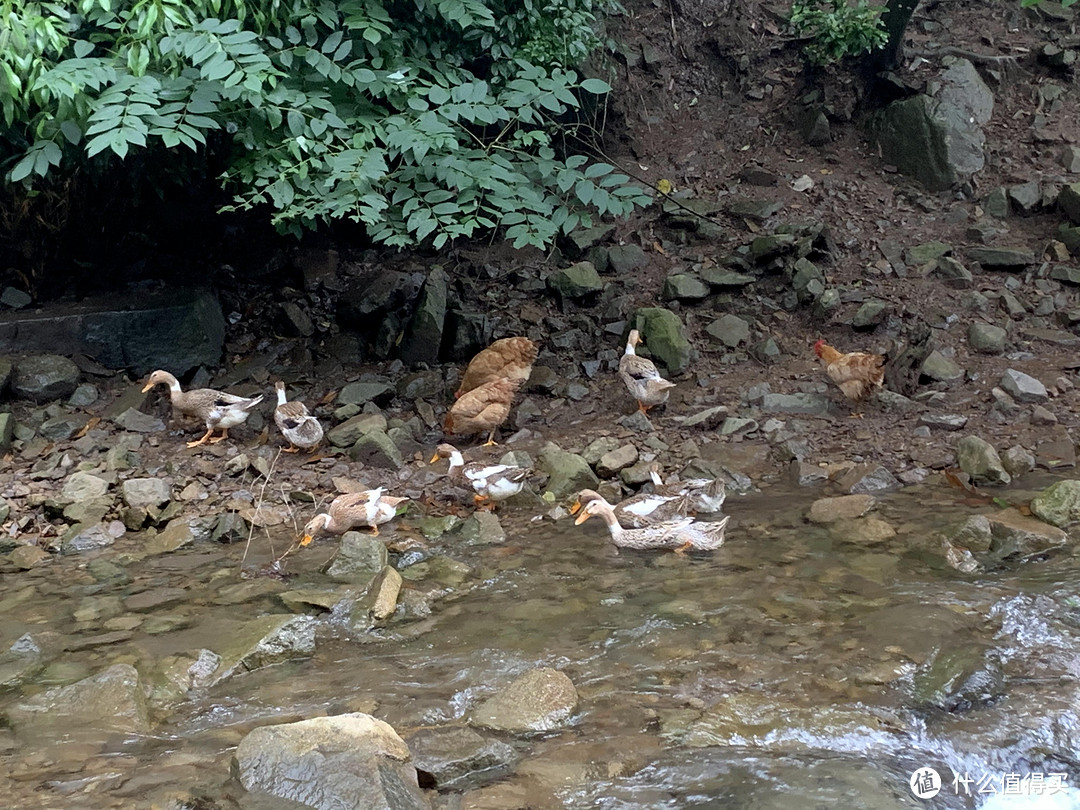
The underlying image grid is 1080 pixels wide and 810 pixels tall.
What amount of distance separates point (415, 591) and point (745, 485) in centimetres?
284

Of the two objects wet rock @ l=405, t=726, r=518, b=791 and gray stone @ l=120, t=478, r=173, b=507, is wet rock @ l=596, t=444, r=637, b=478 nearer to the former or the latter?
gray stone @ l=120, t=478, r=173, b=507

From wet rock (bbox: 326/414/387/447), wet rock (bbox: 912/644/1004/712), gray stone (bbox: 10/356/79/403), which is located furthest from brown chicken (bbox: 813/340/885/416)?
gray stone (bbox: 10/356/79/403)

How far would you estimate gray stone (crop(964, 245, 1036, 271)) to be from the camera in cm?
933

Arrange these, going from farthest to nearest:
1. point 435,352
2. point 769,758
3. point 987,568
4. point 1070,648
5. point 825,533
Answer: point 435,352, point 825,533, point 987,568, point 1070,648, point 769,758

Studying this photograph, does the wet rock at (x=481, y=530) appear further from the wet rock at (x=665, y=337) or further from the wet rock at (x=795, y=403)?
the wet rock at (x=665, y=337)

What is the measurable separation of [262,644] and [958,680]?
3319 mm

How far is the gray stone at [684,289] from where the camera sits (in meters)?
9.45

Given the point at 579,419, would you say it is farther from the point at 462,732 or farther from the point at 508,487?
the point at 462,732

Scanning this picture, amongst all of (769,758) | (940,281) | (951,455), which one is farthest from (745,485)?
(940,281)

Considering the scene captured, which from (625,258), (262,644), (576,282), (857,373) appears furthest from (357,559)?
(625,258)

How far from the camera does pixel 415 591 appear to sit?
5.10 m

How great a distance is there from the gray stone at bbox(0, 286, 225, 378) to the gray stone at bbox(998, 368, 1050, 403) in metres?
7.56

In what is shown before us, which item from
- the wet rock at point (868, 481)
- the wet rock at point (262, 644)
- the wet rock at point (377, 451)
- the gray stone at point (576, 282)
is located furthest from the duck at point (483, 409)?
the wet rock at point (262, 644)

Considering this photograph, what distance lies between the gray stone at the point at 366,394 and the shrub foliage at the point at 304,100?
2007 mm
